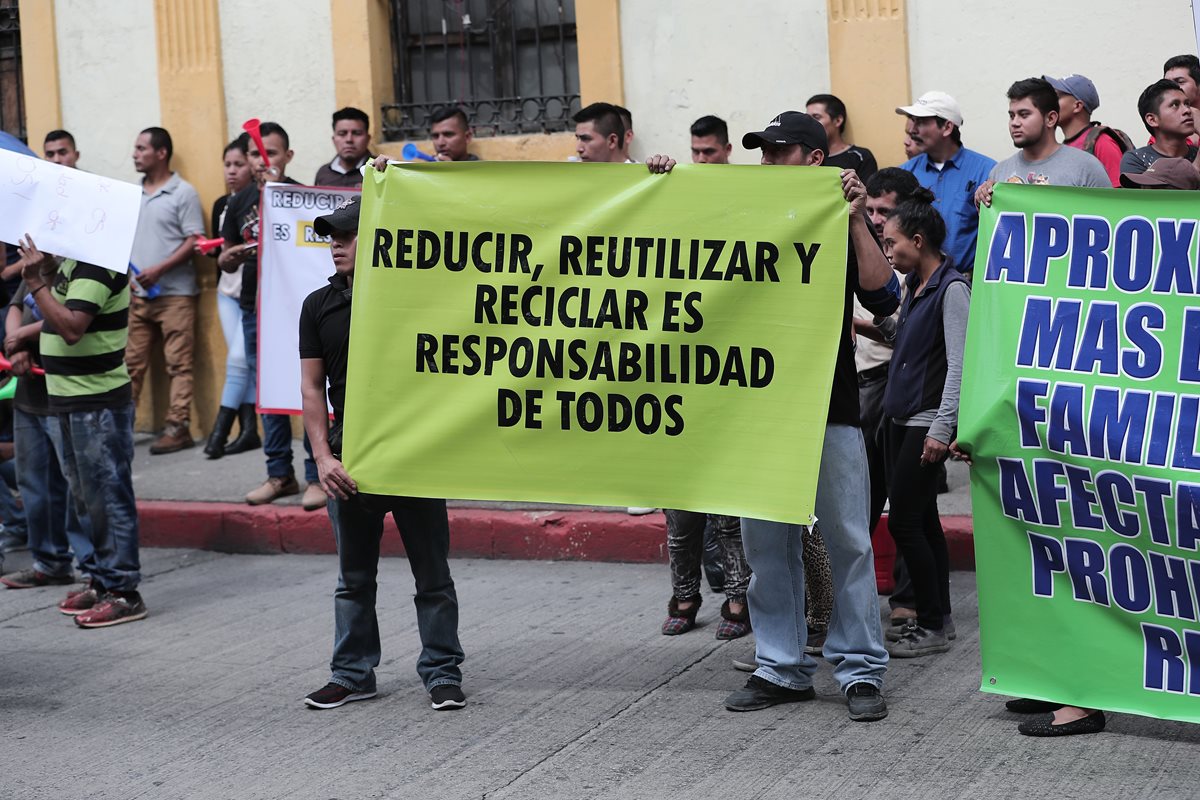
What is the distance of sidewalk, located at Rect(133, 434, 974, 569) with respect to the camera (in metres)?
8.33

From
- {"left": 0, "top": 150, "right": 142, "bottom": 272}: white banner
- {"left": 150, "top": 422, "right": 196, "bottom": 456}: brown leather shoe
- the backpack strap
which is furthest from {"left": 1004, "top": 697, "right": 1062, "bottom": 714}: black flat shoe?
→ {"left": 150, "top": 422, "right": 196, "bottom": 456}: brown leather shoe

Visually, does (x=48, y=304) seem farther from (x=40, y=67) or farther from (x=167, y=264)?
(x=40, y=67)

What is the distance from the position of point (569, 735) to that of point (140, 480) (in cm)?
591

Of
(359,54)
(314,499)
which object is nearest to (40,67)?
(359,54)

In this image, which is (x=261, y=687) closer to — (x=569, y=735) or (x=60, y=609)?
(x=569, y=735)

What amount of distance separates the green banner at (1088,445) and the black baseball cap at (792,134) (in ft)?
2.38

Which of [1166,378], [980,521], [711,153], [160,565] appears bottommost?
[160,565]

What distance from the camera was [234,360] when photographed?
35.8ft

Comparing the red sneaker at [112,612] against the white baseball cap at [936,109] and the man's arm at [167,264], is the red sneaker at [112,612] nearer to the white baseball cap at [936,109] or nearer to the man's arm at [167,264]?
the man's arm at [167,264]

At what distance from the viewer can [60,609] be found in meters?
7.85

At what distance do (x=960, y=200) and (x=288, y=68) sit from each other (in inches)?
211

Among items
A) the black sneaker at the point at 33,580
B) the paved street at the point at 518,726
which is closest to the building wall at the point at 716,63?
the paved street at the point at 518,726

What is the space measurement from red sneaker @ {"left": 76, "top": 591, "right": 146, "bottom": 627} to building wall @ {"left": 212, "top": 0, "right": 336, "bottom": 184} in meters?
4.43

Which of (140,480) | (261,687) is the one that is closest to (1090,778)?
(261,687)
